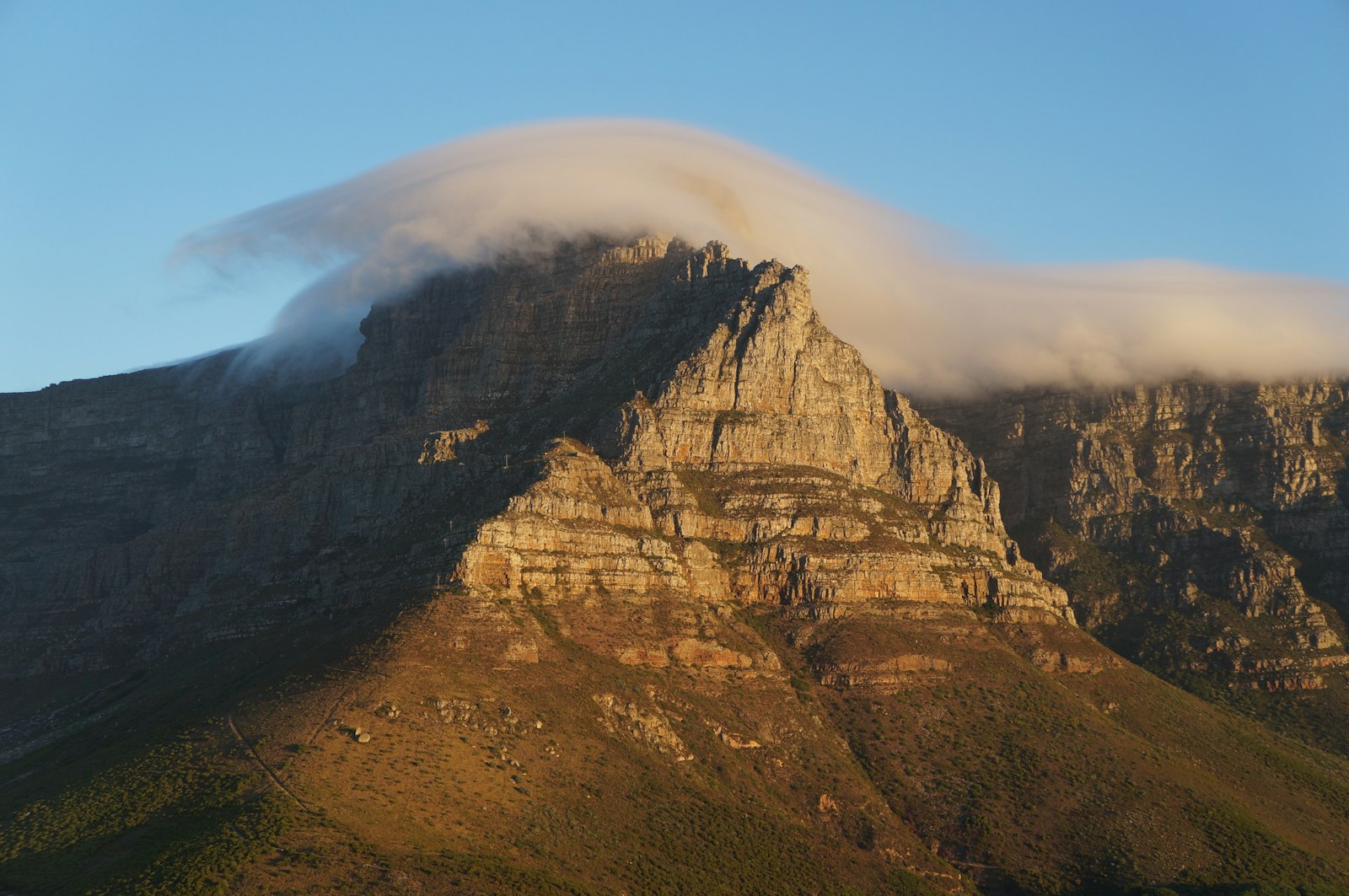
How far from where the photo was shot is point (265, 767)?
163875 millimetres

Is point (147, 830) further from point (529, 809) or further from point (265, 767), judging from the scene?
point (529, 809)

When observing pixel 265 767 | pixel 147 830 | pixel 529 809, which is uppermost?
pixel 265 767

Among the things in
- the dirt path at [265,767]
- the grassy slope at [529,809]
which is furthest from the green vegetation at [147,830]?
the dirt path at [265,767]

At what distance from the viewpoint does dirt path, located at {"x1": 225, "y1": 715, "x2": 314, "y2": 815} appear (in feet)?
509

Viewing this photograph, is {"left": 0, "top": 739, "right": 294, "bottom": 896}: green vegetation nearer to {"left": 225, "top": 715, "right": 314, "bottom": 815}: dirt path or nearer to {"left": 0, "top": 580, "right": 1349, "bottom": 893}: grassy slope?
{"left": 0, "top": 580, "right": 1349, "bottom": 893}: grassy slope

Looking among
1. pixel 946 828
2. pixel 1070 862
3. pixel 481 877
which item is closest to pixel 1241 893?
pixel 1070 862

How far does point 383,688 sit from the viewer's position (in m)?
179

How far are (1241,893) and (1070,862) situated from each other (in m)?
16.8

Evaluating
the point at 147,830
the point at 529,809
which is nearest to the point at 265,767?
the point at 147,830

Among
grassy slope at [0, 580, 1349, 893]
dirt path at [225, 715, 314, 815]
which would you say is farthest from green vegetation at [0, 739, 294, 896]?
dirt path at [225, 715, 314, 815]

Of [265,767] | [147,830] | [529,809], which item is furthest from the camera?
[529,809]

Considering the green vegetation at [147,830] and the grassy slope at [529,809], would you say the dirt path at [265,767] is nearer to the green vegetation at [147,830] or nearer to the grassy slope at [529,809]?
the grassy slope at [529,809]

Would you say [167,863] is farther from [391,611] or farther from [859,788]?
[859,788]

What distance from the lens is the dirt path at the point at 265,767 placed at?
509 feet
